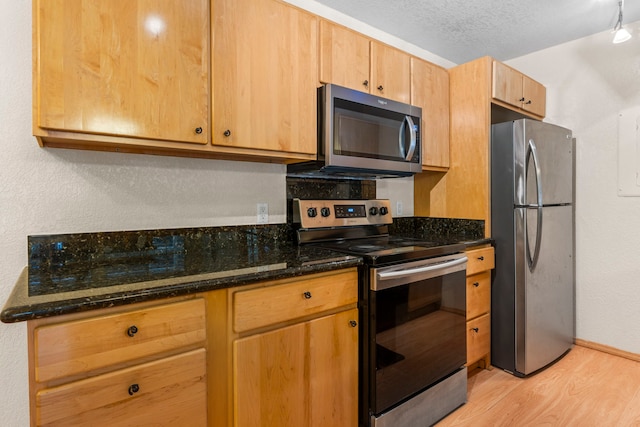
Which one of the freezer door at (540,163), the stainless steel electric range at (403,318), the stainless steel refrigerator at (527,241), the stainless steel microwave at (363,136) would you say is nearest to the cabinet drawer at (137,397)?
the stainless steel electric range at (403,318)

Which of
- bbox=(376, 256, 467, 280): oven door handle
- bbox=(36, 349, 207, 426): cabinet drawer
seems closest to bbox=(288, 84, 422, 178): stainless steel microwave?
bbox=(376, 256, 467, 280): oven door handle

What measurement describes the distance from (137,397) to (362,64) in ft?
6.35

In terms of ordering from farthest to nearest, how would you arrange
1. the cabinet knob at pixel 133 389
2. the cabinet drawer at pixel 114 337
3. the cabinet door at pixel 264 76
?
the cabinet door at pixel 264 76, the cabinet knob at pixel 133 389, the cabinet drawer at pixel 114 337

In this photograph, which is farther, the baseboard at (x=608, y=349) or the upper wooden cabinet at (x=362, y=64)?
the baseboard at (x=608, y=349)

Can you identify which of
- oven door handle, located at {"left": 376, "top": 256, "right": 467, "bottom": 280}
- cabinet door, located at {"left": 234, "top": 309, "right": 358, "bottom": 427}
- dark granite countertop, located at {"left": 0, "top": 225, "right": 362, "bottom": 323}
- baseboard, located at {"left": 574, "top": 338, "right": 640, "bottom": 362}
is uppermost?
dark granite countertop, located at {"left": 0, "top": 225, "right": 362, "bottom": 323}

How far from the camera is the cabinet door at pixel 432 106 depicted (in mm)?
2387

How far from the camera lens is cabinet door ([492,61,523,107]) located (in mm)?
2455

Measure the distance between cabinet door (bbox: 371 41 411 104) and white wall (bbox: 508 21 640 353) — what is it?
154cm

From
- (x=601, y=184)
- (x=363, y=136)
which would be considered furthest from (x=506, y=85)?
(x=363, y=136)

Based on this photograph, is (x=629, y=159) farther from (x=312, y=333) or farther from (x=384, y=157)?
(x=312, y=333)

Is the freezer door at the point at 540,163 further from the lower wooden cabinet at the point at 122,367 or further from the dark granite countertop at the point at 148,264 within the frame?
→ the lower wooden cabinet at the point at 122,367

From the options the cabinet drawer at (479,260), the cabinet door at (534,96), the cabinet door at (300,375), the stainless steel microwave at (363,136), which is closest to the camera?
the cabinet door at (300,375)

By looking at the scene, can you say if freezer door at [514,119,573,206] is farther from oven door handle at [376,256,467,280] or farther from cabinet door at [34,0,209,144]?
cabinet door at [34,0,209,144]

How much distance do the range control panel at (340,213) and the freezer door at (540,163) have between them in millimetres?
902
